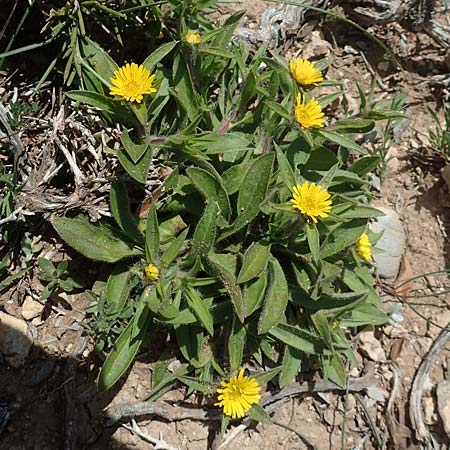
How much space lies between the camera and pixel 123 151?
2.74m

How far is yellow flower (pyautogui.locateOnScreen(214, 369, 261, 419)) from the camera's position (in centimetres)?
281

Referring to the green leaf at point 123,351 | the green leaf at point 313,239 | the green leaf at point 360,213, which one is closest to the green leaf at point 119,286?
the green leaf at point 123,351

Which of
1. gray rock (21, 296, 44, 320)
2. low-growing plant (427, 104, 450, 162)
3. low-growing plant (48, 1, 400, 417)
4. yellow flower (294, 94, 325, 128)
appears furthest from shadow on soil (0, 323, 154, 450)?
low-growing plant (427, 104, 450, 162)

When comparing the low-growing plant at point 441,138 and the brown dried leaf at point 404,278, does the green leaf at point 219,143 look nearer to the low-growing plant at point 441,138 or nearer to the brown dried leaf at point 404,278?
the brown dried leaf at point 404,278

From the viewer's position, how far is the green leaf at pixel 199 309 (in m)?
2.63

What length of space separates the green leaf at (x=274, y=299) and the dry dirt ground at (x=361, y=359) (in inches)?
27.3

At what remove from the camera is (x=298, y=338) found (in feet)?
9.60

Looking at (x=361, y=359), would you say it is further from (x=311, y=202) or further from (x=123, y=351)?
(x=123, y=351)

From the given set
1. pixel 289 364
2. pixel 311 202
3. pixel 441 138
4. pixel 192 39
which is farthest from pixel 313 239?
pixel 441 138

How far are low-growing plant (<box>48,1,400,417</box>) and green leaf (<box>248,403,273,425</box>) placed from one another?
2 cm

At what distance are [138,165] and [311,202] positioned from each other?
0.79 metres

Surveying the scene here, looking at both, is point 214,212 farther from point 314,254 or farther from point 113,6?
point 113,6

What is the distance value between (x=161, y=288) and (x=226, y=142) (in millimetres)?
759

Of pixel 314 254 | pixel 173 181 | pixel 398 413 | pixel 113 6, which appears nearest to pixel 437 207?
pixel 398 413
